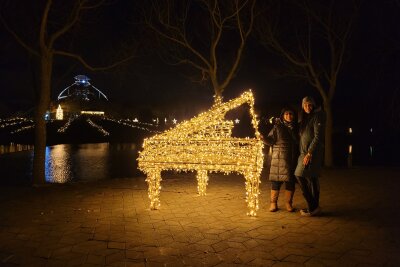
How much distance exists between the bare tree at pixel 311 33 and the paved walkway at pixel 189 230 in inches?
281

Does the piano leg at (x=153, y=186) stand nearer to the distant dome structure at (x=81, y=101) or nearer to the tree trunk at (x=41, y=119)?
the tree trunk at (x=41, y=119)

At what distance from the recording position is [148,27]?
48.3 feet

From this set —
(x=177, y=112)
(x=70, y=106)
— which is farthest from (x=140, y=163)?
(x=70, y=106)

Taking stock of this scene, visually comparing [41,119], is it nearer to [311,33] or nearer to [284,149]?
[284,149]

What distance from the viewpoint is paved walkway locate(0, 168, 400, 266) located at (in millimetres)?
5004

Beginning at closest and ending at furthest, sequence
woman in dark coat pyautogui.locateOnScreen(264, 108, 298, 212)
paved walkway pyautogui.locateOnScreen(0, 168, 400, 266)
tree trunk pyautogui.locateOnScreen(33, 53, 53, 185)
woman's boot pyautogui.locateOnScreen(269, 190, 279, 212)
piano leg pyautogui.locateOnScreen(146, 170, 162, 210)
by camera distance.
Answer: paved walkway pyautogui.locateOnScreen(0, 168, 400, 266)
woman in dark coat pyautogui.locateOnScreen(264, 108, 298, 212)
woman's boot pyautogui.locateOnScreen(269, 190, 279, 212)
piano leg pyautogui.locateOnScreen(146, 170, 162, 210)
tree trunk pyautogui.locateOnScreen(33, 53, 53, 185)

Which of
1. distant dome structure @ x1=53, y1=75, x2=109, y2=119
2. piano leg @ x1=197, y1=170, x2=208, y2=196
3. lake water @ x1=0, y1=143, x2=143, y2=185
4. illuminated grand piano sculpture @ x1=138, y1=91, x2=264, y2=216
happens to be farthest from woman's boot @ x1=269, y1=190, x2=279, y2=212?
distant dome structure @ x1=53, y1=75, x2=109, y2=119

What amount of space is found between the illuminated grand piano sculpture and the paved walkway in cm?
72

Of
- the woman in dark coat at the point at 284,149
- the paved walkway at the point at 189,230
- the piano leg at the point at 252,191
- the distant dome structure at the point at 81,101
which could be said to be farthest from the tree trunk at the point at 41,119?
the distant dome structure at the point at 81,101

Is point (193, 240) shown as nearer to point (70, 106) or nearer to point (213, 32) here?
point (213, 32)

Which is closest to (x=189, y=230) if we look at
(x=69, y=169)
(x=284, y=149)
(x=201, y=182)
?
(x=284, y=149)

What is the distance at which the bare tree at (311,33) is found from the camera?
15016mm

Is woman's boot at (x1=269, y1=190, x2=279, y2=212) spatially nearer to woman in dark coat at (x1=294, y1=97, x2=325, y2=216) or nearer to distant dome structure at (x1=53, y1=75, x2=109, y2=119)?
woman in dark coat at (x1=294, y1=97, x2=325, y2=216)

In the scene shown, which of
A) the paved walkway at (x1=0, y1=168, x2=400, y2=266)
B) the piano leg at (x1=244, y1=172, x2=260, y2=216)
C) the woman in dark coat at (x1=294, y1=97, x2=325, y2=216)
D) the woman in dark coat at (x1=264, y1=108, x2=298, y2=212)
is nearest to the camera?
the paved walkway at (x1=0, y1=168, x2=400, y2=266)
